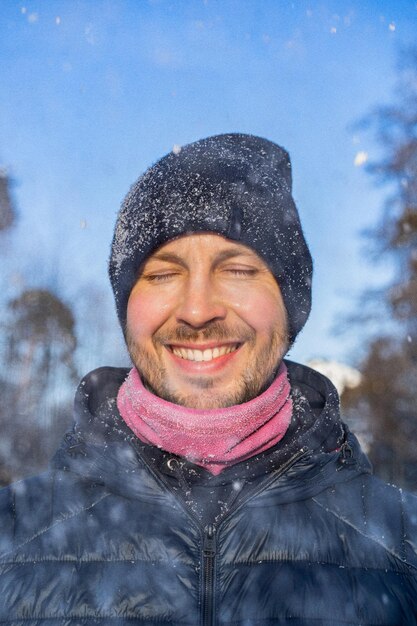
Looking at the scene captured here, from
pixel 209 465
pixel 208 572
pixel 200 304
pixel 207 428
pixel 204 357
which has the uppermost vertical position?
pixel 200 304

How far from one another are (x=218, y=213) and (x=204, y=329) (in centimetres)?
42

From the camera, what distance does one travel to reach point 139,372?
1889mm

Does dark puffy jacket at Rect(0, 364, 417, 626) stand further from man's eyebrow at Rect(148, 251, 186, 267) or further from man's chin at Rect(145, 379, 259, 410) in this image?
man's eyebrow at Rect(148, 251, 186, 267)

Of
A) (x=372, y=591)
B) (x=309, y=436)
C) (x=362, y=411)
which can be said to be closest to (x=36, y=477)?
(x=309, y=436)

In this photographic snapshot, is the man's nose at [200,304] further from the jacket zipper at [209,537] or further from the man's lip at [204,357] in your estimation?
the jacket zipper at [209,537]

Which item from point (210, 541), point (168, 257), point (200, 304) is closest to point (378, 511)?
point (210, 541)

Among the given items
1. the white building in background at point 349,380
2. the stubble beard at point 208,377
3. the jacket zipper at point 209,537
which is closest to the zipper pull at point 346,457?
the jacket zipper at point 209,537

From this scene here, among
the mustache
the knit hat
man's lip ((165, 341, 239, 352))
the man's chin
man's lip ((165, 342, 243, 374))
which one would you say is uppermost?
the knit hat

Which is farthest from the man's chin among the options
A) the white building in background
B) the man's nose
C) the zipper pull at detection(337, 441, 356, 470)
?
the white building in background

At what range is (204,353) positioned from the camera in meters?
1.86

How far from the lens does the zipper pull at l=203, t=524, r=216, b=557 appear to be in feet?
4.89

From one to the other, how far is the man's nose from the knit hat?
22cm

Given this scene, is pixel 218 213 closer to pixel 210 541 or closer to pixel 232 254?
pixel 232 254

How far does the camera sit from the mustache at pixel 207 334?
1815mm
